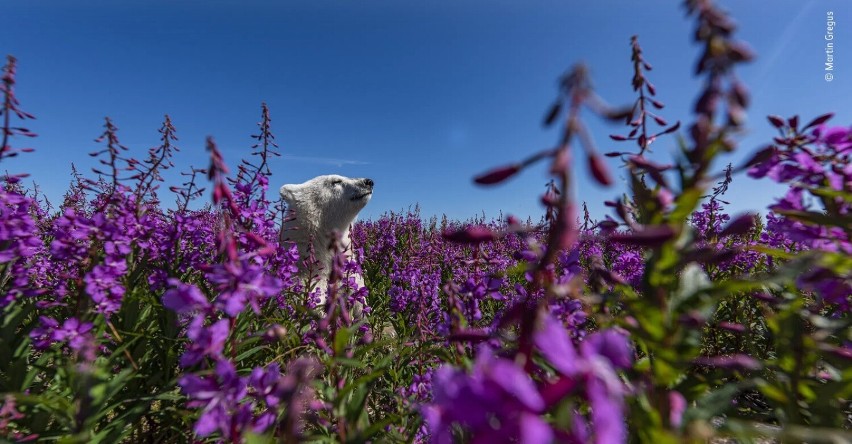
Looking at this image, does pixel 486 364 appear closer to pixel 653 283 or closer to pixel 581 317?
pixel 653 283

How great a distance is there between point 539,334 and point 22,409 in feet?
9.45

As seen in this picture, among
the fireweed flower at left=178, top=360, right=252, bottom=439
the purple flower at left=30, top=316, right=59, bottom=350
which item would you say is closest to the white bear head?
the purple flower at left=30, top=316, right=59, bottom=350

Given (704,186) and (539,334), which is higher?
(704,186)

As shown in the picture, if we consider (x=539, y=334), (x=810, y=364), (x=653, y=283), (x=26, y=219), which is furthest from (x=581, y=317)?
(x=26, y=219)

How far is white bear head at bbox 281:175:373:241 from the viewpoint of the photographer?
648 centimetres

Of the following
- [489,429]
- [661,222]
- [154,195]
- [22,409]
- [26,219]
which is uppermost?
[154,195]

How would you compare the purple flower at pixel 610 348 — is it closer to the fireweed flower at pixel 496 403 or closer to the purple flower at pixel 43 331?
the fireweed flower at pixel 496 403

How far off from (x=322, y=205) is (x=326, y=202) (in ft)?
0.31

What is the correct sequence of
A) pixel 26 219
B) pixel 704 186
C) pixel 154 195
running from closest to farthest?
pixel 704 186, pixel 26 219, pixel 154 195

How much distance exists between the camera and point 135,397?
2383 millimetres

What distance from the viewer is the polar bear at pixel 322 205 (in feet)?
21.2

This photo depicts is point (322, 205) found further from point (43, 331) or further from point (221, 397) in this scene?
point (221, 397)

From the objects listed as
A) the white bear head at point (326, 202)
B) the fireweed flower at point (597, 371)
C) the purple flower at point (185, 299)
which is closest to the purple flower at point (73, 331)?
the purple flower at point (185, 299)

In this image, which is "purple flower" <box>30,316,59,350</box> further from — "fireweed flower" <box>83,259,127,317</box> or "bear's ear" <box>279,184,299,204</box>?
"bear's ear" <box>279,184,299,204</box>
